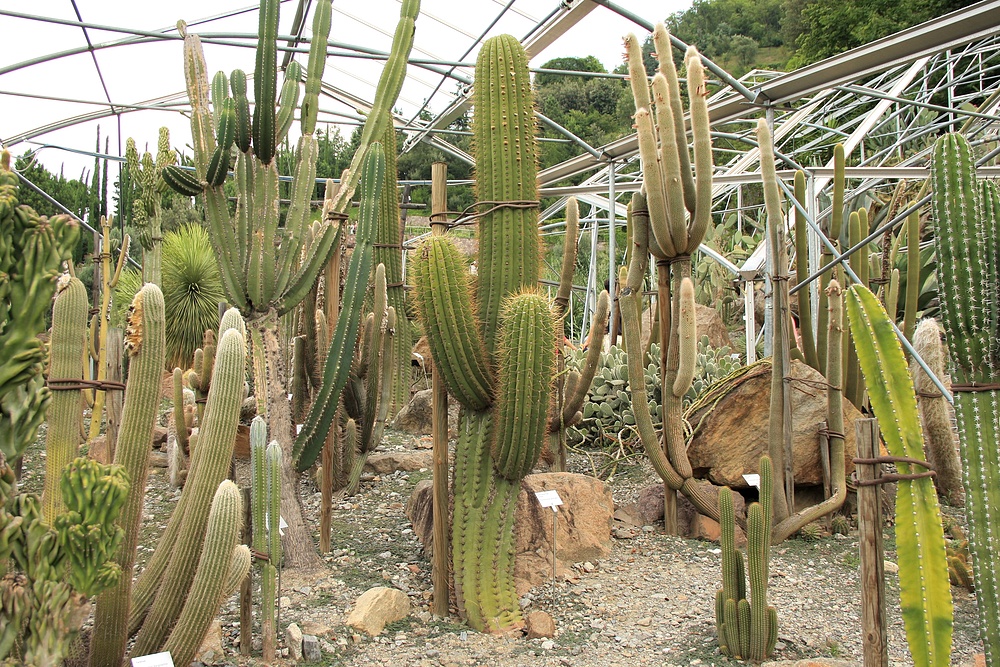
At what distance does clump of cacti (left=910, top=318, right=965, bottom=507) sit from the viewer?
570cm

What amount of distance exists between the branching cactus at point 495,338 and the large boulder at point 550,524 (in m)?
0.50

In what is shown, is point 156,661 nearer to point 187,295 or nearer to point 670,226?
point 670,226

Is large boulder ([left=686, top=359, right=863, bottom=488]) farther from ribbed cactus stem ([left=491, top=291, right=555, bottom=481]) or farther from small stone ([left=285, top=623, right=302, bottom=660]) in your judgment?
small stone ([left=285, top=623, right=302, bottom=660])

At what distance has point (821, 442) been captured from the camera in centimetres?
540

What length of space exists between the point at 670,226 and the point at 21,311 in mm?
3524

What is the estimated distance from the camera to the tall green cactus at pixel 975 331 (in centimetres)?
249

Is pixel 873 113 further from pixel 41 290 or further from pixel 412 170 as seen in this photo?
pixel 412 170

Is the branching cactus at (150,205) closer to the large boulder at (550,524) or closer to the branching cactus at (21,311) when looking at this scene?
the large boulder at (550,524)

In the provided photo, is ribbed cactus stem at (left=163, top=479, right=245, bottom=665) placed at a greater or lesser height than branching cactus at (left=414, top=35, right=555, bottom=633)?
lesser

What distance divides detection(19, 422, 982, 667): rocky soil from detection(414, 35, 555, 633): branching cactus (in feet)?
1.02

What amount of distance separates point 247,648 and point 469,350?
5.36 ft

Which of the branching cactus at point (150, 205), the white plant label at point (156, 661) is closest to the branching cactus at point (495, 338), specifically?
the white plant label at point (156, 661)

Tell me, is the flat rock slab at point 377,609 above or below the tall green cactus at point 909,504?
below

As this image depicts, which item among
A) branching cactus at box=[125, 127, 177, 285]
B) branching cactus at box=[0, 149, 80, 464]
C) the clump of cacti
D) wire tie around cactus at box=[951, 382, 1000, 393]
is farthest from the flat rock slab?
the clump of cacti
